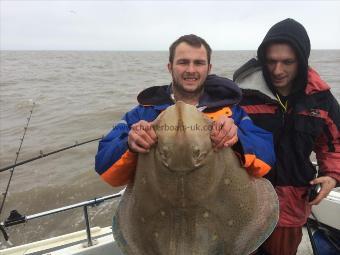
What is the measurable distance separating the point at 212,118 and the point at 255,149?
0.43m

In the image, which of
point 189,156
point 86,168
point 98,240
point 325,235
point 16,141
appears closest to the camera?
point 189,156

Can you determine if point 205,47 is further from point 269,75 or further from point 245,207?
point 245,207

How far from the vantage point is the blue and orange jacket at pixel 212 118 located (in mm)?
2721

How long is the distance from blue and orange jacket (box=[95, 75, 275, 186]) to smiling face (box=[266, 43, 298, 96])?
517 millimetres

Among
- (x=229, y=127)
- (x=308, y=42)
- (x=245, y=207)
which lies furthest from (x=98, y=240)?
(x=308, y=42)

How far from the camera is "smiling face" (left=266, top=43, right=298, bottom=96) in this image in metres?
3.37

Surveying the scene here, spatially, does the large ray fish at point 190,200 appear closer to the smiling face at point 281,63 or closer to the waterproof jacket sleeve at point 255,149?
the waterproof jacket sleeve at point 255,149

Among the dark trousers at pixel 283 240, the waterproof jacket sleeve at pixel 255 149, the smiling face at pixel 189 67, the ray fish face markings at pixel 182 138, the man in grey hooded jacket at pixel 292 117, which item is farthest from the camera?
the dark trousers at pixel 283 240

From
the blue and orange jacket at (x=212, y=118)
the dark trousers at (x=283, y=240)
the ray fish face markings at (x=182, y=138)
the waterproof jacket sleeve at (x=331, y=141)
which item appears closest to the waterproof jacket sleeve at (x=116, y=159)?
the blue and orange jacket at (x=212, y=118)

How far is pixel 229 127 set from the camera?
2.41 meters

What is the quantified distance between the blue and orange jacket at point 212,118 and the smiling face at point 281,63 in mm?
517

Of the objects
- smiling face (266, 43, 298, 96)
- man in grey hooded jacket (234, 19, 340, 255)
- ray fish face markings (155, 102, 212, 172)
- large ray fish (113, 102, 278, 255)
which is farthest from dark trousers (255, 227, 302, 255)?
ray fish face markings (155, 102, 212, 172)

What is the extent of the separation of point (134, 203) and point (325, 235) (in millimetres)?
3239

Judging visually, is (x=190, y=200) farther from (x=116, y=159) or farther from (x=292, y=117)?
(x=292, y=117)
